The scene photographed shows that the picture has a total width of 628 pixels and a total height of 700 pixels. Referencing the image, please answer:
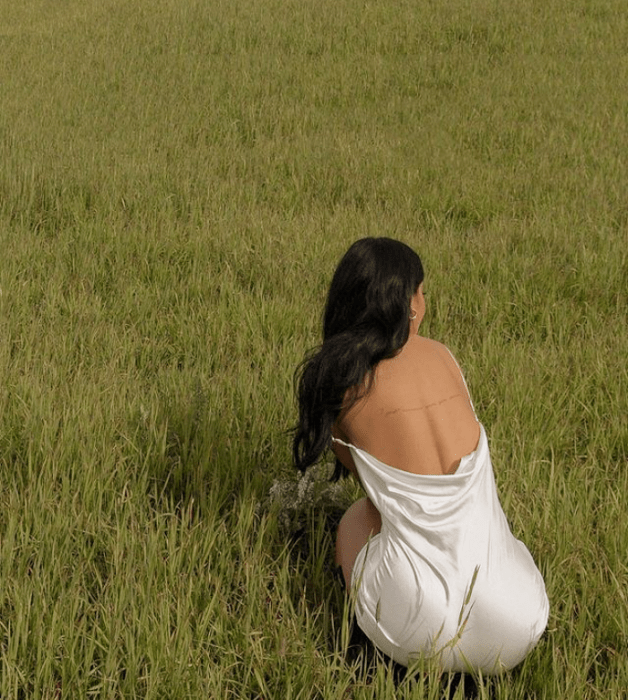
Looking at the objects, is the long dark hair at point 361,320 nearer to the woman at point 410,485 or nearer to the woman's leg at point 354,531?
the woman at point 410,485

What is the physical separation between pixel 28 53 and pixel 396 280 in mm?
8370

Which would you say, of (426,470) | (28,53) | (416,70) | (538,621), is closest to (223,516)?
(426,470)

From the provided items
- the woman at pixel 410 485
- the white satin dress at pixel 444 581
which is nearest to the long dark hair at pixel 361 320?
the woman at pixel 410 485

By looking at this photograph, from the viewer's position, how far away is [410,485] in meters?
1.60

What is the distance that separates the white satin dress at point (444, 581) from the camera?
1.54 m

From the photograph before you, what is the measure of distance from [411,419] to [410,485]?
14 centimetres

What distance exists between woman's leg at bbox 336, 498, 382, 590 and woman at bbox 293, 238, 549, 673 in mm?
21

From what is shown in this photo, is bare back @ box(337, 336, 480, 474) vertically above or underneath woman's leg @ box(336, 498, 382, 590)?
above

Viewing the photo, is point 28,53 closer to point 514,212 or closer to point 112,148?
point 112,148

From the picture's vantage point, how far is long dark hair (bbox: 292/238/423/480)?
5.28ft

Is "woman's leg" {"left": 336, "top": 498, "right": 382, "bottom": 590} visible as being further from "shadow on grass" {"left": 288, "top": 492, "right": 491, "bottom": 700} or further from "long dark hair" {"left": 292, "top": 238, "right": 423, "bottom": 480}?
"long dark hair" {"left": 292, "top": 238, "right": 423, "bottom": 480}

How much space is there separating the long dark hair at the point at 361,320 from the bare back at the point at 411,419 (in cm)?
4

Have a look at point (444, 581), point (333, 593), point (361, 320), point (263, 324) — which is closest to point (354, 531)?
point (333, 593)

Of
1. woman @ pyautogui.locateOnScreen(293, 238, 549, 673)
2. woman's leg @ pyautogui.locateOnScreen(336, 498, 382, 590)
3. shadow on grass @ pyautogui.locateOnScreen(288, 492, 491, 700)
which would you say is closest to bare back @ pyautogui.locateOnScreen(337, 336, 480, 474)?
woman @ pyautogui.locateOnScreen(293, 238, 549, 673)
